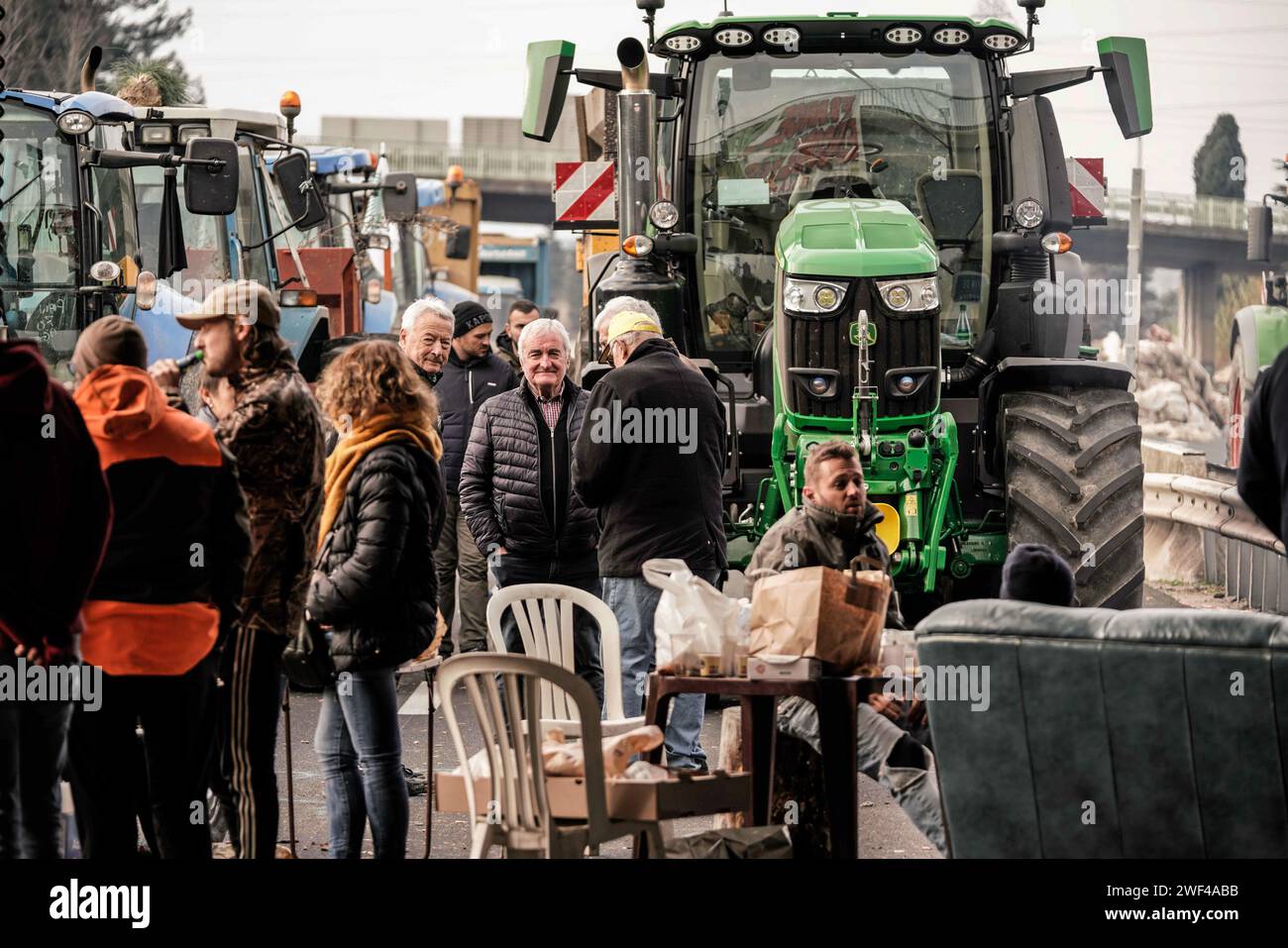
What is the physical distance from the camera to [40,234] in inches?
513

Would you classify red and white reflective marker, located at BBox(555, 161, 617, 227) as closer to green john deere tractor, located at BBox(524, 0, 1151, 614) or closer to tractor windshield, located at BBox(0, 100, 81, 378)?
green john deere tractor, located at BBox(524, 0, 1151, 614)

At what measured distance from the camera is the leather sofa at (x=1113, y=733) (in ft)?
17.7

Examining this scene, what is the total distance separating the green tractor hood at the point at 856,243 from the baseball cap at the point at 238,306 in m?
3.72

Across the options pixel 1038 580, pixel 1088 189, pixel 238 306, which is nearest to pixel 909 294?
pixel 1088 189

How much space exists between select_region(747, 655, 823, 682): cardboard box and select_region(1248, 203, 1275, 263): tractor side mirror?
41.5 ft

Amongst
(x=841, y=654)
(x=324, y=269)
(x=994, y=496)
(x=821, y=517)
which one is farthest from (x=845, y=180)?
(x=324, y=269)

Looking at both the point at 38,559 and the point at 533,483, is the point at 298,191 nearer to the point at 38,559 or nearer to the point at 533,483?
the point at 533,483

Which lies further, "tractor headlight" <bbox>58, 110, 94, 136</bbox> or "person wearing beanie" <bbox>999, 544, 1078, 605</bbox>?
"tractor headlight" <bbox>58, 110, 94, 136</bbox>

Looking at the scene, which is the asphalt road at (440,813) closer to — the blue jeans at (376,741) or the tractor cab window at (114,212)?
the blue jeans at (376,741)

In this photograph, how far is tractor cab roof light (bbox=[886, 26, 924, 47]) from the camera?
37.9ft

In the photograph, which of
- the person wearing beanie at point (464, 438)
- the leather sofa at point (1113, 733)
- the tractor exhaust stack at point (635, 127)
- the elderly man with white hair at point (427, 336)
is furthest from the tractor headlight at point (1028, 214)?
the leather sofa at point (1113, 733)

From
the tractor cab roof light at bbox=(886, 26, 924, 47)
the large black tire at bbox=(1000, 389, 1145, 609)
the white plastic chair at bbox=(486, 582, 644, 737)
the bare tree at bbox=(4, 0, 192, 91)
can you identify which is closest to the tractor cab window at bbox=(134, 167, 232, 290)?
the tractor cab roof light at bbox=(886, 26, 924, 47)

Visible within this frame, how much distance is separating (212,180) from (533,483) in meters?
4.13
